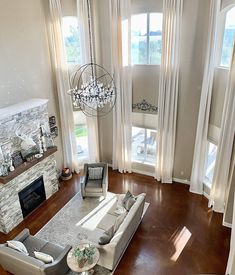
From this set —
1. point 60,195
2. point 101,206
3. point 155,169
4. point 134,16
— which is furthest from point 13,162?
point 134,16

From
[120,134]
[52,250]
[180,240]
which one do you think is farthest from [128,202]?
[120,134]

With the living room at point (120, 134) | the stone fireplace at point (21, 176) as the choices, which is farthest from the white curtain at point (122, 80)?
the stone fireplace at point (21, 176)

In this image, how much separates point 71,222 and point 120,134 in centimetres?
343

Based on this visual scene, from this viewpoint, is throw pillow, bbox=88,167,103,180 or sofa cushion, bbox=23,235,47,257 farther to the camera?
throw pillow, bbox=88,167,103,180

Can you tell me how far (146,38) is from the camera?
23.7ft

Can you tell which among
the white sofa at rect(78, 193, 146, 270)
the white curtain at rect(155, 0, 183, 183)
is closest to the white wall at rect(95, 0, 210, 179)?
the white curtain at rect(155, 0, 183, 183)

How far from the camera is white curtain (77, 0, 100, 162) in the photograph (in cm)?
730

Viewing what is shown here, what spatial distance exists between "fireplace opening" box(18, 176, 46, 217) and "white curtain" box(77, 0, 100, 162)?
2.37m

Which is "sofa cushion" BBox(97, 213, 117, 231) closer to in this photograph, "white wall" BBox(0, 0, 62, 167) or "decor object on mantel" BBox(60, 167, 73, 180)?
"decor object on mantel" BBox(60, 167, 73, 180)

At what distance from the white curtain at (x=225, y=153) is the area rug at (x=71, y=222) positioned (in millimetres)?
2116

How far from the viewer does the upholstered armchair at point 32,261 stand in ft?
14.9

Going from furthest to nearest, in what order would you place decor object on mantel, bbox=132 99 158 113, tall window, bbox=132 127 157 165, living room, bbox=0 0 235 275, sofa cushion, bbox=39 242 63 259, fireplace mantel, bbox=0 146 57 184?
tall window, bbox=132 127 157 165 < decor object on mantel, bbox=132 99 158 113 < fireplace mantel, bbox=0 146 57 184 < living room, bbox=0 0 235 275 < sofa cushion, bbox=39 242 63 259

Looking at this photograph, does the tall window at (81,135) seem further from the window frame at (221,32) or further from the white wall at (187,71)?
the window frame at (221,32)

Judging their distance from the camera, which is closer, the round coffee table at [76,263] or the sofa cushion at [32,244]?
the round coffee table at [76,263]
